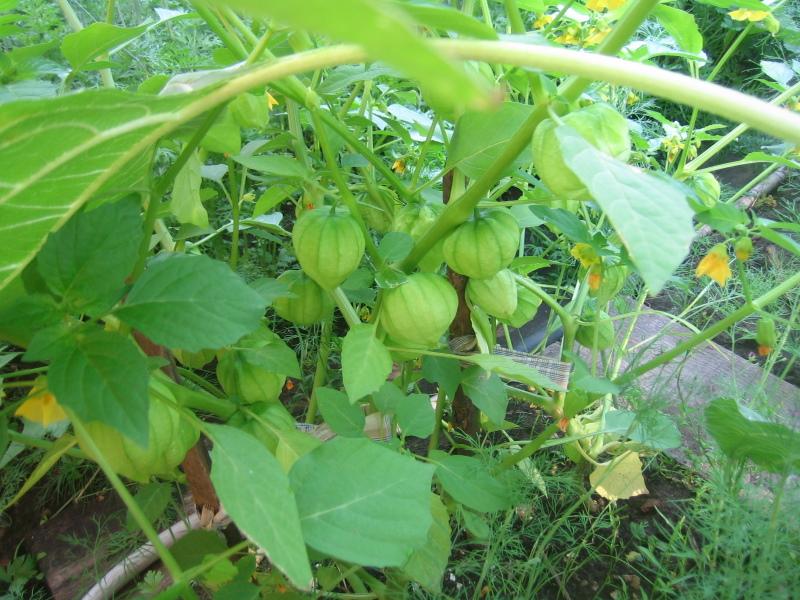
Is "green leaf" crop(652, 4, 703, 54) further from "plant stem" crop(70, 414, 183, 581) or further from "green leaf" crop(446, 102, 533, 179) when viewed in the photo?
"plant stem" crop(70, 414, 183, 581)

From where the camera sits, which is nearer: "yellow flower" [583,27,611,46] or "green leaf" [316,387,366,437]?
"green leaf" [316,387,366,437]

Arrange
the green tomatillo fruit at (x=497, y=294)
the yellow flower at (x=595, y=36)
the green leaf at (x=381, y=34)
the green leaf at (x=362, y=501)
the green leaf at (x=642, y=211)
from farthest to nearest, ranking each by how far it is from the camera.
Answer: the yellow flower at (x=595, y=36) → the green tomatillo fruit at (x=497, y=294) → the green leaf at (x=362, y=501) → the green leaf at (x=642, y=211) → the green leaf at (x=381, y=34)

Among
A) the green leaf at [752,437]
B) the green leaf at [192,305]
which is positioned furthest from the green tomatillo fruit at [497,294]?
the green leaf at [192,305]

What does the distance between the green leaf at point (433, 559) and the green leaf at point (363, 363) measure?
0.12 meters

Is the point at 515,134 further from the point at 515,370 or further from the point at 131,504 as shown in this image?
the point at 131,504

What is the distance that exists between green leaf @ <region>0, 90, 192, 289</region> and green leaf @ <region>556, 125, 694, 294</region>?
0.50ft

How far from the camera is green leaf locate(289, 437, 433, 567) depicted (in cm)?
28

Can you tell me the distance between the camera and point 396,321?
46cm

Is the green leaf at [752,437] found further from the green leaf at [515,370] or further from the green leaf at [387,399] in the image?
the green leaf at [387,399]

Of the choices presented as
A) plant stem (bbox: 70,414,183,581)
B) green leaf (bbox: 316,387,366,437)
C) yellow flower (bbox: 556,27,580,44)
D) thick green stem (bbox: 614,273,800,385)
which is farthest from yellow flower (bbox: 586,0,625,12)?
plant stem (bbox: 70,414,183,581)

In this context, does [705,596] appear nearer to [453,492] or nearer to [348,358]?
[453,492]

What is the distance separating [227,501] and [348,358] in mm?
171

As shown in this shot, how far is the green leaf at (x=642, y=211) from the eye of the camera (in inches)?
7.2

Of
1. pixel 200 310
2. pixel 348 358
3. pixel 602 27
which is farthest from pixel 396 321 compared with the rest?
pixel 602 27
